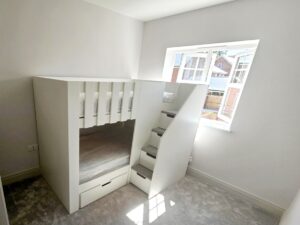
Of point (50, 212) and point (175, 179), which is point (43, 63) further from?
point (175, 179)

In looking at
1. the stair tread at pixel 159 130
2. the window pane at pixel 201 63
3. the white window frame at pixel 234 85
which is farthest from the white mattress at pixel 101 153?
the window pane at pixel 201 63

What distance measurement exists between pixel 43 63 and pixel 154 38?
70.5 inches

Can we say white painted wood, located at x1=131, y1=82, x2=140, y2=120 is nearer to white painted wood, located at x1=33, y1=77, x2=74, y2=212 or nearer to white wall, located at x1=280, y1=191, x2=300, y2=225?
white painted wood, located at x1=33, y1=77, x2=74, y2=212

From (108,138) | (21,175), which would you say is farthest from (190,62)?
(21,175)

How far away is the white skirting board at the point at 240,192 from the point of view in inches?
74.9

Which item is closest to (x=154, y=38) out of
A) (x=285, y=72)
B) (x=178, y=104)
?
(x=178, y=104)

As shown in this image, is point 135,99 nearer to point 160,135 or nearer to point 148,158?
point 160,135

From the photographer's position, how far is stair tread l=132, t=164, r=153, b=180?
192 cm

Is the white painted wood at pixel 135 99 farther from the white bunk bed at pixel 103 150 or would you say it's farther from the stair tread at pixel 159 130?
the white bunk bed at pixel 103 150

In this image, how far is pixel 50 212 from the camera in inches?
62.6

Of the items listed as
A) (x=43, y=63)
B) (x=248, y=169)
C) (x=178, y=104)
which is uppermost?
(x=43, y=63)

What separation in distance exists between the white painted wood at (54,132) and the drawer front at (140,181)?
2.51 feet

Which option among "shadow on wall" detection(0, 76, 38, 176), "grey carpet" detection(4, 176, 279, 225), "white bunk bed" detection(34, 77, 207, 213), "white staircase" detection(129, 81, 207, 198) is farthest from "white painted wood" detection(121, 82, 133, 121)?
Answer: "shadow on wall" detection(0, 76, 38, 176)

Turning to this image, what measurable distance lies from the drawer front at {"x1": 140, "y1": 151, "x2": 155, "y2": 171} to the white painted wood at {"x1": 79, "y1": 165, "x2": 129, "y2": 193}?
22 cm
